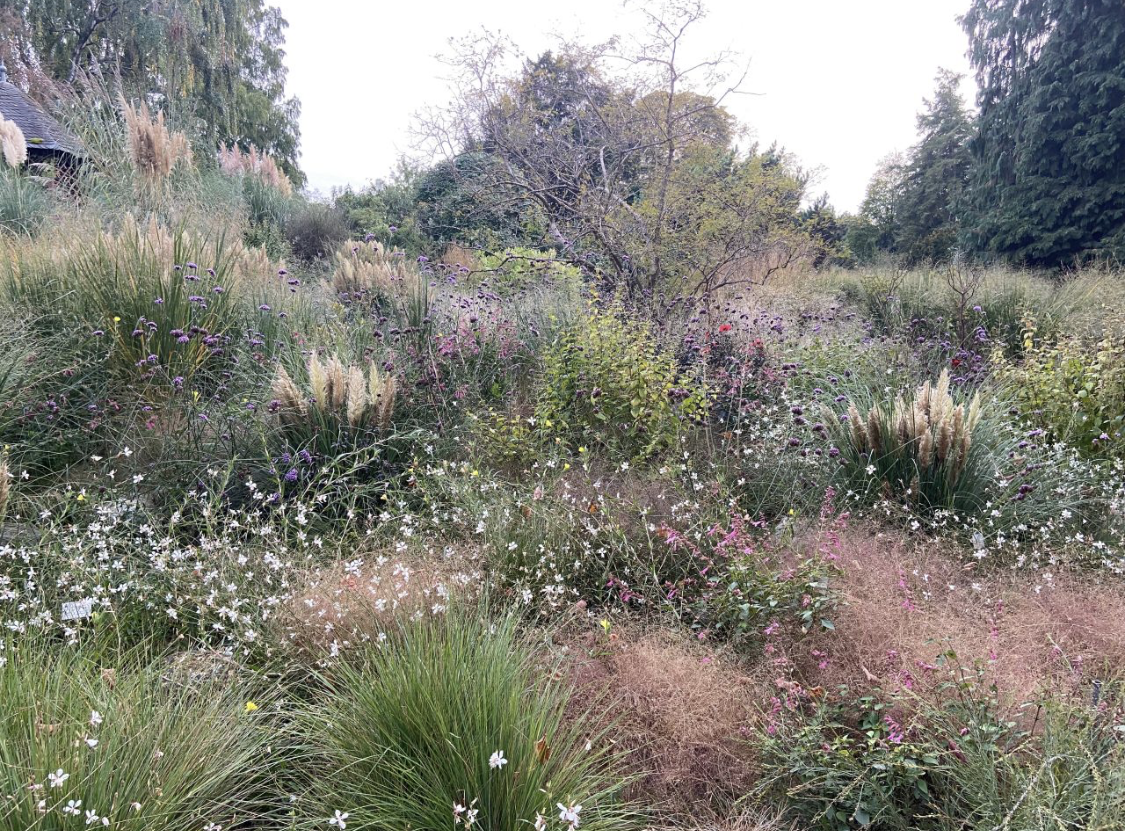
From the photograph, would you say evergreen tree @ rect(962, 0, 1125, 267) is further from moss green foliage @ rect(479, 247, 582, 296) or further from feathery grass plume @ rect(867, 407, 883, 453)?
A: feathery grass plume @ rect(867, 407, 883, 453)

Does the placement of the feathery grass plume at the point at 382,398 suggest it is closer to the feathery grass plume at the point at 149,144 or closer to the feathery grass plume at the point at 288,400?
the feathery grass plume at the point at 288,400

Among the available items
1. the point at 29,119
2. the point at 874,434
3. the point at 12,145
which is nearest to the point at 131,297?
the point at 874,434

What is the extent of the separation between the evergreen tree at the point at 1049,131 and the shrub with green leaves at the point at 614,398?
51.8 feet

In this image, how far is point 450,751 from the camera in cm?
170

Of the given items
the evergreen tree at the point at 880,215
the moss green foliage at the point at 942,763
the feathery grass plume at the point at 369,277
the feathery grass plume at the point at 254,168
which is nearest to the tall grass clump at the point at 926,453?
the moss green foliage at the point at 942,763

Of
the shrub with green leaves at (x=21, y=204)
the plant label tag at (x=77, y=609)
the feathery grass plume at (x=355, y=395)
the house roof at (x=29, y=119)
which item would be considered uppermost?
the house roof at (x=29, y=119)

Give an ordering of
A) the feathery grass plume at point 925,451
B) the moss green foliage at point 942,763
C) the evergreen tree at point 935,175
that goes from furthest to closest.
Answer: the evergreen tree at point 935,175
the feathery grass plume at point 925,451
the moss green foliage at point 942,763

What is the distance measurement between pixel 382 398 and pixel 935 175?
25.4m

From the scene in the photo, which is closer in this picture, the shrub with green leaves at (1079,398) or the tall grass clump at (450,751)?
the tall grass clump at (450,751)

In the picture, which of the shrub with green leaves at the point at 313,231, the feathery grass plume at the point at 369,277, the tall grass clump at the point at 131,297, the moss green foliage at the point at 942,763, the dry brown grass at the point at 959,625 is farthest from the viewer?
the shrub with green leaves at the point at 313,231

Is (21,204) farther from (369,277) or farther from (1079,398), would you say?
(1079,398)

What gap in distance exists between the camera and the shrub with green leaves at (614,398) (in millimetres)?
4086

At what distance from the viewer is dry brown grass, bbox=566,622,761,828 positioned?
2.02 metres

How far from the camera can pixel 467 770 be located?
65.9 inches
